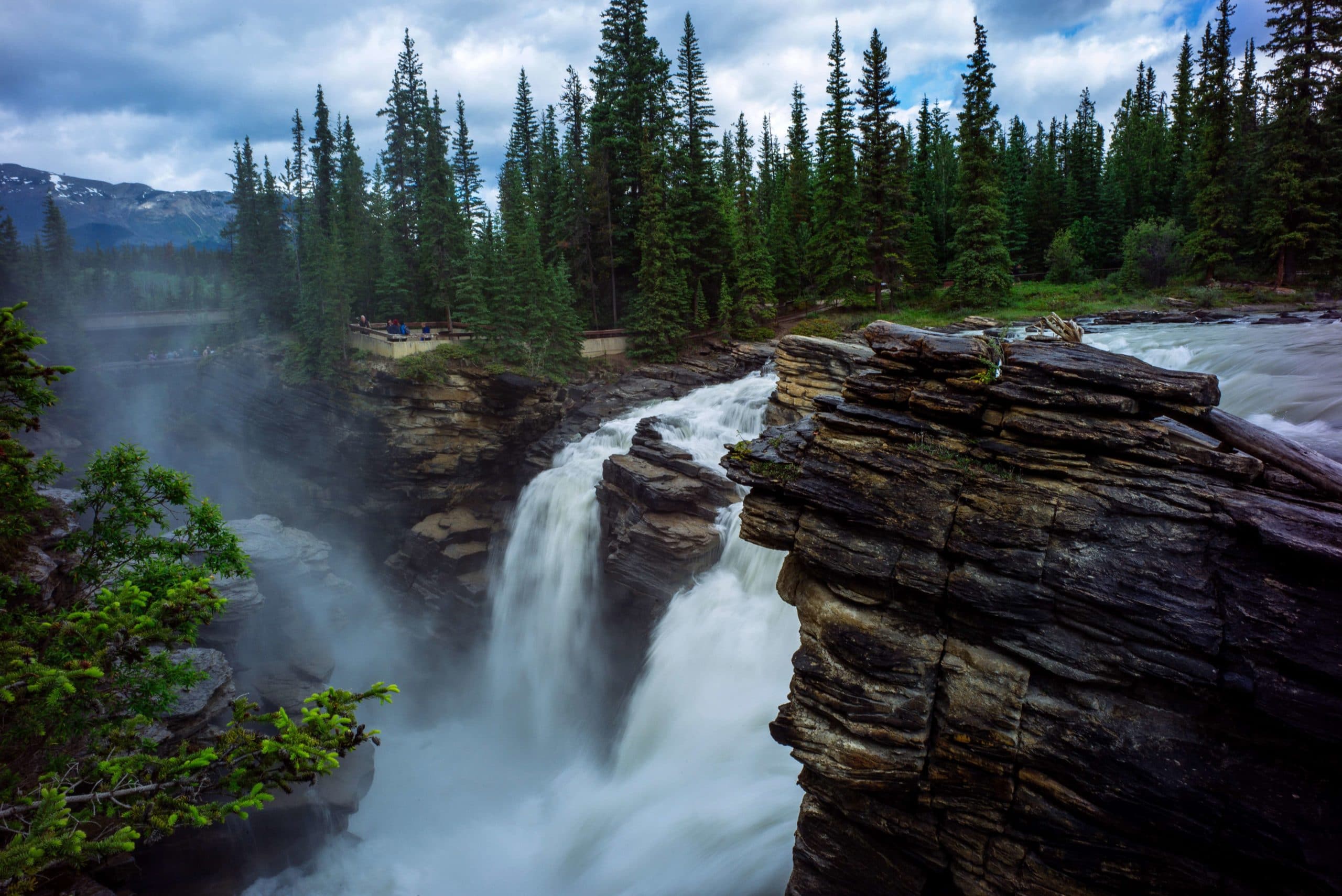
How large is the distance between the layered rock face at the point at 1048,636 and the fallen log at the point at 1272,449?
21 cm

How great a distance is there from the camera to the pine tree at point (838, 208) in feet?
123

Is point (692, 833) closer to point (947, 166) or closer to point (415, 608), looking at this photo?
point (415, 608)

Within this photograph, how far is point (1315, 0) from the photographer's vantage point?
3145cm

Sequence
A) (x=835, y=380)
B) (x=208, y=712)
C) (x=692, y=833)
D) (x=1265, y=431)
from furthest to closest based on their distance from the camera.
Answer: (x=835, y=380), (x=208, y=712), (x=692, y=833), (x=1265, y=431)

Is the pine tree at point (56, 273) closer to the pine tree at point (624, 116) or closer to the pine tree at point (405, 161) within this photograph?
the pine tree at point (405, 161)

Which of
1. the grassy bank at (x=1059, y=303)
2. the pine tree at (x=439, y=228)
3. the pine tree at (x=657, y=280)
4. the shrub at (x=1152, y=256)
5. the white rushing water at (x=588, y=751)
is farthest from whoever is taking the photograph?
the shrub at (x=1152, y=256)

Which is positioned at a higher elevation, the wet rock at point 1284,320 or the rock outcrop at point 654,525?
the wet rock at point 1284,320

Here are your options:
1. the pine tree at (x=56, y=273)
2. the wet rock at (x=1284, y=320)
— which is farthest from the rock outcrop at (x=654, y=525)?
the pine tree at (x=56, y=273)

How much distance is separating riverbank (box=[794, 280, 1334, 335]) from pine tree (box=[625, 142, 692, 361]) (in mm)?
7615

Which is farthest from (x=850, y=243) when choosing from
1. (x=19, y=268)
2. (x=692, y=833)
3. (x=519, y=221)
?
(x=19, y=268)

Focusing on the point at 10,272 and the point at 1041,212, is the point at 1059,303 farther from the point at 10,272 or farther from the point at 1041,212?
the point at 10,272

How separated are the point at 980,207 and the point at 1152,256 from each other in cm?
1147

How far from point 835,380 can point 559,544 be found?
12.0 m

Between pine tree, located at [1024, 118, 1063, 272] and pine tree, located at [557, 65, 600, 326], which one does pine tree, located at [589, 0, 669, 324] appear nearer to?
pine tree, located at [557, 65, 600, 326]
